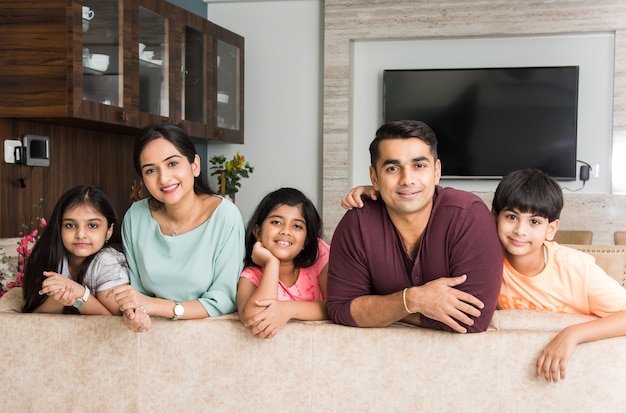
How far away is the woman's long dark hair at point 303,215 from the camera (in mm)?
2152

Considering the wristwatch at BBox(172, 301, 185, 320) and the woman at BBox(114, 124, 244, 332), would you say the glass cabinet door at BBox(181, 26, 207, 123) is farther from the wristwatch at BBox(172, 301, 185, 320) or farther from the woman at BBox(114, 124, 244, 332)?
the wristwatch at BBox(172, 301, 185, 320)

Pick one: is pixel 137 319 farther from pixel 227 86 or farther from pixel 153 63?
pixel 227 86

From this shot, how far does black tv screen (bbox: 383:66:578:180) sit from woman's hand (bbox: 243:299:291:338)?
169 inches

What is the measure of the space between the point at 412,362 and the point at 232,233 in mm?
655

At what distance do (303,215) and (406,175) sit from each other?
0.48 metres

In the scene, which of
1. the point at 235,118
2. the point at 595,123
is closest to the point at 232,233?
the point at 235,118

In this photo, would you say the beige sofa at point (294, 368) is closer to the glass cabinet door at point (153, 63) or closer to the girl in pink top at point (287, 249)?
the girl in pink top at point (287, 249)

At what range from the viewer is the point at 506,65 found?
5.84 m

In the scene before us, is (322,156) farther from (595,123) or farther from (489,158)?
(595,123)

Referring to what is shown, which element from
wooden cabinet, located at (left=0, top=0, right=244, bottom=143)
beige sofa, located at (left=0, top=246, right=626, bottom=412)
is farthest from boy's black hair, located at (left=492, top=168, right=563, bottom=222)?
wooden cabinet, located at (left=0, top=0, right=244, bottom=143)

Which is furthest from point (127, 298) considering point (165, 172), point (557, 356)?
point (557, 356)

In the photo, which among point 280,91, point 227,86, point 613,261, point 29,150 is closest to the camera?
point 613,261

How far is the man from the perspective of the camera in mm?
1680

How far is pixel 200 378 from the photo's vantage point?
1.80m
